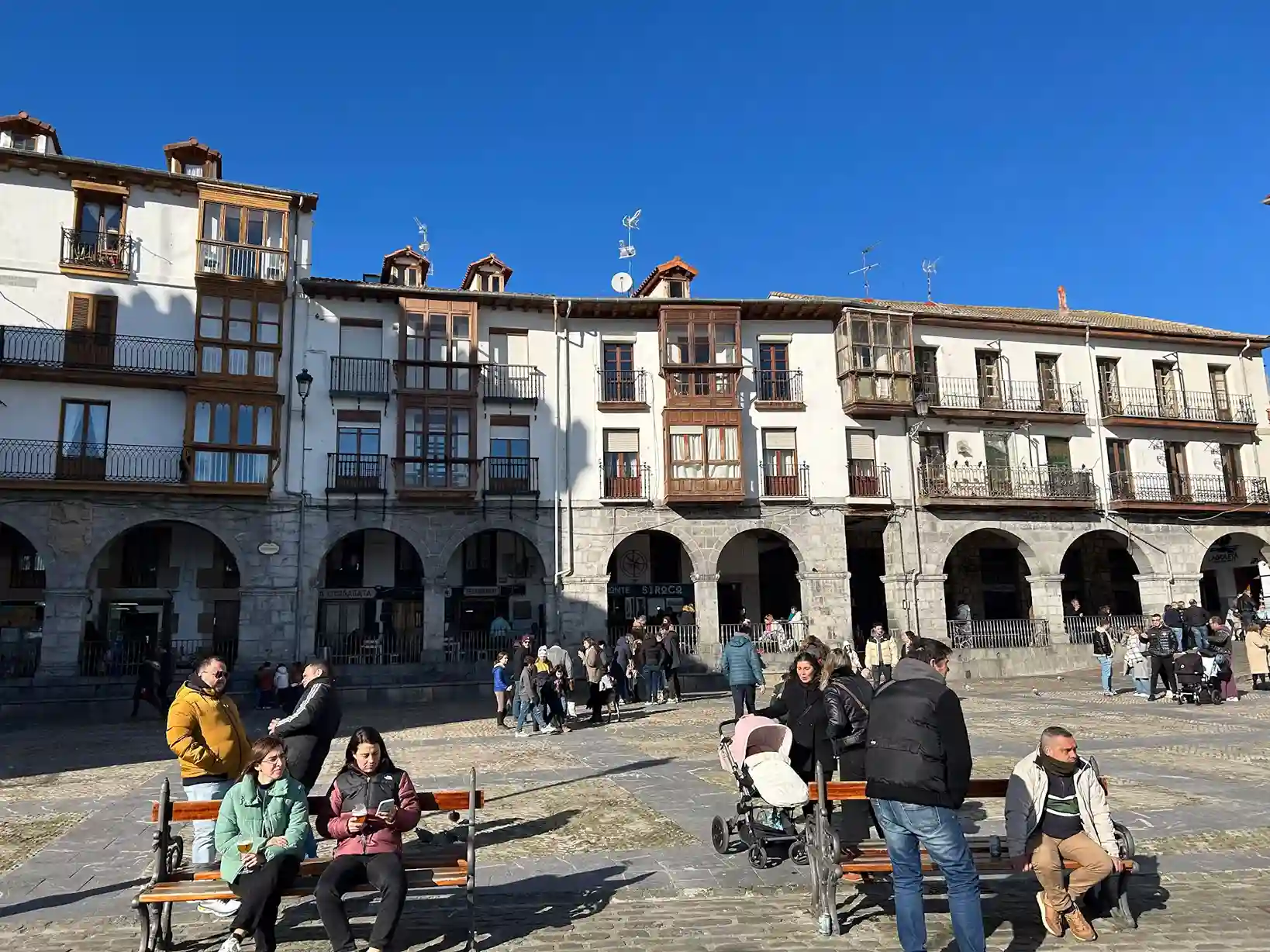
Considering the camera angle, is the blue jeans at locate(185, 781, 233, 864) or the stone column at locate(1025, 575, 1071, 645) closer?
the blue jeans at locate(185, 781, 233, 864)

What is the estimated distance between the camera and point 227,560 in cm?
2872

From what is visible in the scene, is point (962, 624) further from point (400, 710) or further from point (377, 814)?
point (377, 814)

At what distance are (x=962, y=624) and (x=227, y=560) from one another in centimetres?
2373

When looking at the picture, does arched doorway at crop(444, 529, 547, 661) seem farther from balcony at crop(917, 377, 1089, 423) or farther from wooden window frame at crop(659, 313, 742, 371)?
balcony at crop(917, 377, 1089, 423)

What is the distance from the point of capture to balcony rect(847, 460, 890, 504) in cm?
2964

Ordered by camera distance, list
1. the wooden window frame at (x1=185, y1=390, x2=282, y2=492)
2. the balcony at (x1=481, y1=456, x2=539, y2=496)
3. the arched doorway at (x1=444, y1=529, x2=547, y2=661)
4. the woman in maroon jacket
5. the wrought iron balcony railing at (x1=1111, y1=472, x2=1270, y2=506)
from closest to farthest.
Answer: the woman in maroon jacket
the wooden window frame at (x1=185, y1=390, x2=282, y2=492)
the balcony at (x1=481, y1=456, x2=539, y2=496)
the arched doorway at (x1=444, y1=529, x2=547, y2=661)
the wrought iron balcony railing at (x1=1111, y1=472, x2=1270, y2=506)

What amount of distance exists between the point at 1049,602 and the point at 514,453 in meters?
18.7

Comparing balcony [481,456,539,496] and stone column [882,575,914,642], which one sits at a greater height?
balcony [481,456,539,496]

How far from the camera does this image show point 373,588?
29.2m

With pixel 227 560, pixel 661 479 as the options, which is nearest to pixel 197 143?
pixel 227 560

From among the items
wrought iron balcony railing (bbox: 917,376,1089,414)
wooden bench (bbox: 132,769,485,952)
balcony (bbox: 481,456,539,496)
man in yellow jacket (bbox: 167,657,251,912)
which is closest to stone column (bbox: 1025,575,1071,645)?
wrought iron balcony railing (bbox: 917,376,1089,414)

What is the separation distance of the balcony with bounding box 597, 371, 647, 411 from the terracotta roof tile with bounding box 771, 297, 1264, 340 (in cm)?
687

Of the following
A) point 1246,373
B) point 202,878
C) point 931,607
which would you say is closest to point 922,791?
point 202,878

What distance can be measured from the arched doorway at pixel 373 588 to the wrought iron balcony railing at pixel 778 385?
12648 millimetres
